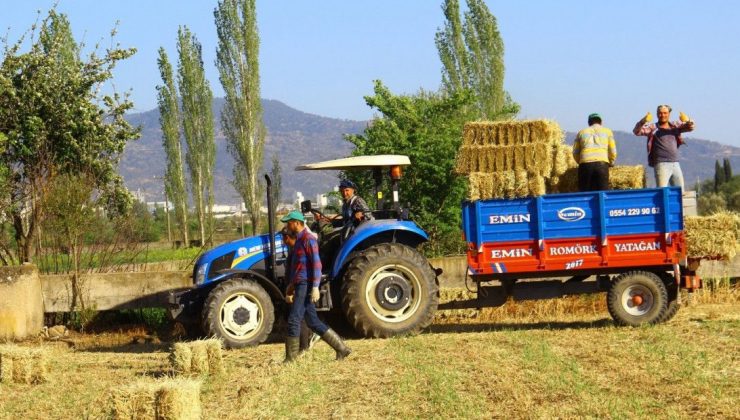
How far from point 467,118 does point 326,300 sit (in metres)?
18.6

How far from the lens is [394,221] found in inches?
532

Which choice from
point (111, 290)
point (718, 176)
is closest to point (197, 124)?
point (111, 290)

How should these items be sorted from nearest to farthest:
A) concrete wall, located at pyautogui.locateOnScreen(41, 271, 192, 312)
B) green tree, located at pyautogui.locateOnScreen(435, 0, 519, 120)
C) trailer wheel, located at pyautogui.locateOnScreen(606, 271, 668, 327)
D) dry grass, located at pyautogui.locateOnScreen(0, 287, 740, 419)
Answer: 1. dry grass, located at pyautogui.locateOnScreen(0, 287, 740, 419)
2. trailer wheel, located at pyautogui.locateOnScreen(606, 271, 668, 327)
3. concrete wall, located at pyautogui.locateOnScreen(41, 271, 192, 312)
4. green tree, located at pyautogui.locateOnScreen(435, 0, 519, 120)

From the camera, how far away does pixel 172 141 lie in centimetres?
5800

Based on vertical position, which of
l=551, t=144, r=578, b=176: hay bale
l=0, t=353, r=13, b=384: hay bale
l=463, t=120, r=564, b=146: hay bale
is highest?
l=463, t=120, r=564, b=146: hay bale

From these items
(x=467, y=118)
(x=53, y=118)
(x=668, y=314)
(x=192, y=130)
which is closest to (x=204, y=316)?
(x=668, y=314)

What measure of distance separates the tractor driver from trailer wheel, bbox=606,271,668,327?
3.18 meters

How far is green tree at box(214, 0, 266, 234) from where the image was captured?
47.1 m

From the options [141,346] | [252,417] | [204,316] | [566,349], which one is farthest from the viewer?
[141,346]

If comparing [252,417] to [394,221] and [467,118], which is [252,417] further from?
[467,118]

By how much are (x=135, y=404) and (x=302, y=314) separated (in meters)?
3.48

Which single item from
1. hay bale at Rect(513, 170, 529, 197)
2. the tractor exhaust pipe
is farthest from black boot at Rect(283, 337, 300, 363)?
hay bale at Rect(513, 170, 529, 197)

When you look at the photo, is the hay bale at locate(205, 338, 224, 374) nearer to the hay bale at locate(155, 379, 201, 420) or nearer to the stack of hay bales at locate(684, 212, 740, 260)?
the hay bale at locate(155, 379, 201, 420)

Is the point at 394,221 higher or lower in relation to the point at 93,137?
lower
